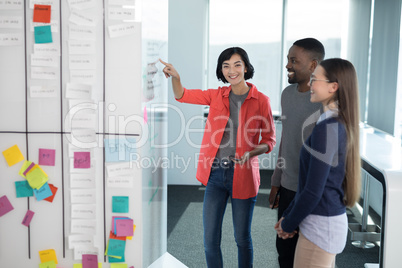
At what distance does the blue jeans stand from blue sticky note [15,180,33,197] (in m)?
0.93

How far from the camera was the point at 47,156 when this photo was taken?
6.88ft

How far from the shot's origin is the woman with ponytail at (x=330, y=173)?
1569 millimetres

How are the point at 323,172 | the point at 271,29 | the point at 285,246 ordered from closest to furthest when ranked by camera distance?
the point at 323,172
the point at 285,246
the point at 271,29

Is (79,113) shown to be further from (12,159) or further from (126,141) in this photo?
(12,159)

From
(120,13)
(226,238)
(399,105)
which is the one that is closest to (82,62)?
(120,13)

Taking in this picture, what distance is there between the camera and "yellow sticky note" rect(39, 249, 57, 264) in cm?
216

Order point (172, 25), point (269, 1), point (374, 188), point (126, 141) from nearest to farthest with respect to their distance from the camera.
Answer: point (126, 141) → point (374, 188) → point (172, 25) → point (269, 1)

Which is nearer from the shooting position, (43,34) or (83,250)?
(43,34)

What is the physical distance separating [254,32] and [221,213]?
392 centimetres

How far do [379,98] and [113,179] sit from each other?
3.34 m

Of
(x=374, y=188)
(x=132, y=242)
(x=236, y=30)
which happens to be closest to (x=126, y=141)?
(x=132, y=242)

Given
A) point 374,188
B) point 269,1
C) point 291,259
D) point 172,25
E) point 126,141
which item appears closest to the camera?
point 126,141

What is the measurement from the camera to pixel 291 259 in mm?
2242

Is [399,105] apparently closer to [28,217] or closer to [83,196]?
[83,196]
